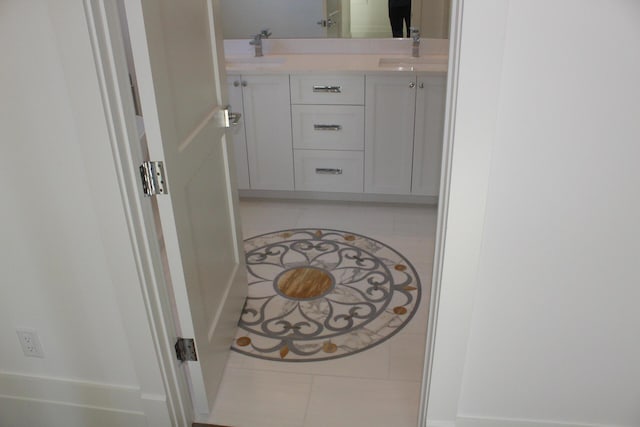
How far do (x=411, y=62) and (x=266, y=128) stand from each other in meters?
0.98

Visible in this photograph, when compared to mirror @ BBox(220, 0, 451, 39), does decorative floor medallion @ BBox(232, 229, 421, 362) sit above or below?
below

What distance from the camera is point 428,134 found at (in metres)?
3.15

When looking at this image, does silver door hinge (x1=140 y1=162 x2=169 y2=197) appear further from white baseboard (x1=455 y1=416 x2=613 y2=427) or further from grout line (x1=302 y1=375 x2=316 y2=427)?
white baseboard (x1=455 y1=416 x2=613 y2=427)

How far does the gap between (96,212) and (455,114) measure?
99 cm

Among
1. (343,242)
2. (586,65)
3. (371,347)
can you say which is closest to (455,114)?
(586,65)

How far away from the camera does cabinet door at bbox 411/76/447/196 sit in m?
3.04

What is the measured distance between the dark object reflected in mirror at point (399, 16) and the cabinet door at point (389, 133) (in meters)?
0.59

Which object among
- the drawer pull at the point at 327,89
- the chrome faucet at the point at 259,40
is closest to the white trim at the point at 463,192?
the drawer pull at the point at 327,89

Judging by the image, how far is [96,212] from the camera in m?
1.49

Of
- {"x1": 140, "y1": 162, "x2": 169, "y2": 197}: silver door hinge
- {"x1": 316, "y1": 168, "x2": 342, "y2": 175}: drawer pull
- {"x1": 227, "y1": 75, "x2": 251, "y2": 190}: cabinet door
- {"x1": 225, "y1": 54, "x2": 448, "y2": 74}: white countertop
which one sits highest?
{"x1": 225, "y1": 54, "x2": 448, "y2": 74}: white countertop

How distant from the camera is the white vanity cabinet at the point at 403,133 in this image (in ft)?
10.0

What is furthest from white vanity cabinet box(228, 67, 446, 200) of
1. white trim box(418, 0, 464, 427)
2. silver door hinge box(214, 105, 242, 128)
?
white trim box(418, 0, 464, 427)

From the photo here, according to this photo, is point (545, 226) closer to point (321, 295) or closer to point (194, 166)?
point (194, 166)

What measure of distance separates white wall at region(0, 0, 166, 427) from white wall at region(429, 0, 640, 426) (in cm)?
92
